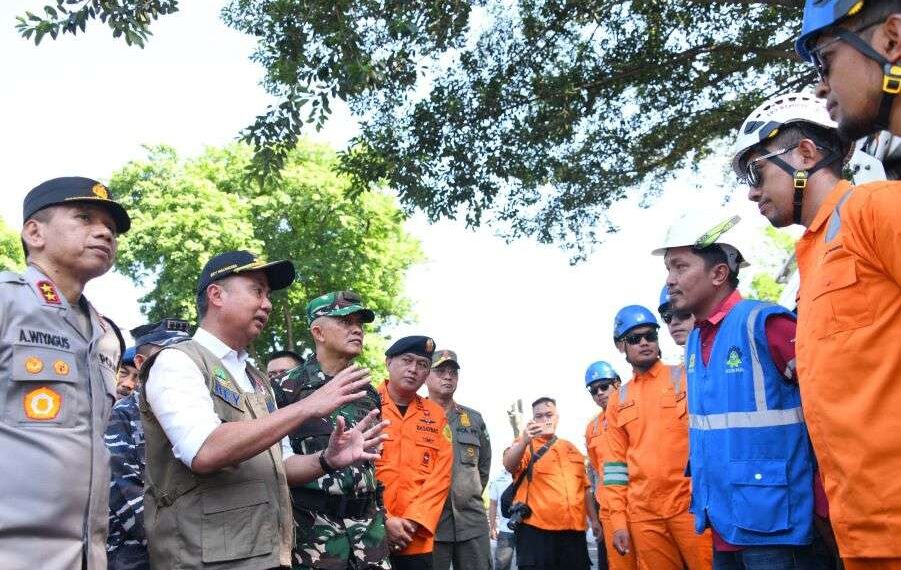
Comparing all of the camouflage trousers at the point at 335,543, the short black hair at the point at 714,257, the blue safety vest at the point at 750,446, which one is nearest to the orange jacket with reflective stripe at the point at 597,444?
the camouflage trousers at the point at 335,543

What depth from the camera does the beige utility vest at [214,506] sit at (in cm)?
375

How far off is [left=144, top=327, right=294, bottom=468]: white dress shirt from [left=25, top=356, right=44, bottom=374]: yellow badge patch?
25.9 inches

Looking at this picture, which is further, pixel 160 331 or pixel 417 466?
pixel 417 466

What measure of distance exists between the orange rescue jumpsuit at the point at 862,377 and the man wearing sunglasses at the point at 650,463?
393 cm

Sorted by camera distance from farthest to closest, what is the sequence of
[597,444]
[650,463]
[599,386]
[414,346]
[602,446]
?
1. [599,386]
2. [597,444]
3. [602,446]
4. [414,346]
5. [650,463]

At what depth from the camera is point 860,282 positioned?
246cm

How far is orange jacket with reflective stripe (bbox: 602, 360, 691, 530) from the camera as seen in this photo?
6.45 m

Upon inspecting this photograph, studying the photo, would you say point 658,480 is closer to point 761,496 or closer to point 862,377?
point 761,496

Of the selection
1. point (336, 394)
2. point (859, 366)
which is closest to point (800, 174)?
point (859, 366)

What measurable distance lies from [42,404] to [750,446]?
9.33 ft

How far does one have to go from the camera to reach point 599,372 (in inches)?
409

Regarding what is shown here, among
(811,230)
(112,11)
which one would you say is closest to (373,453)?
(811,230)

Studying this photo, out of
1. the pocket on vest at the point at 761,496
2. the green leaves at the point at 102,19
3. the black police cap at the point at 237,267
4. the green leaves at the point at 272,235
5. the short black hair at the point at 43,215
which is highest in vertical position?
the green leaves at the point at 272,235

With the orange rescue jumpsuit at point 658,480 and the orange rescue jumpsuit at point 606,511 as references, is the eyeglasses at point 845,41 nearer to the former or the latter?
the orange rescue jumpsuit at point 658,480
